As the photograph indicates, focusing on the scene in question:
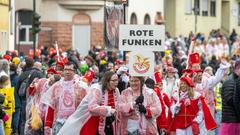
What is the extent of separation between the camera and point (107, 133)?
1820 centimetres

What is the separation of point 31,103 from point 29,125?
0.84 m

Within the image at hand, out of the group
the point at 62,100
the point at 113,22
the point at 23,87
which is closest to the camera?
the point at 62,100

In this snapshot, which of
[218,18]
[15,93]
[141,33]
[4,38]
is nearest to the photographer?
[141,33]

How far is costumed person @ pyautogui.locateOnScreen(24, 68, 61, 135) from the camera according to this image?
20.3m

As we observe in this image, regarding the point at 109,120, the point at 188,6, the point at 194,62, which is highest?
the point at 188,6

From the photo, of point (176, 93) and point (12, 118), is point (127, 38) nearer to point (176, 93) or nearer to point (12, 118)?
point (176, 93)

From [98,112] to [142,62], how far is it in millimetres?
1964

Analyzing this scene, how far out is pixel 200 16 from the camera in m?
70.6

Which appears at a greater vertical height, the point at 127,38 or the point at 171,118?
the point at 127,38

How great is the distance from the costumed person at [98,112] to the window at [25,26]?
35.2 metres

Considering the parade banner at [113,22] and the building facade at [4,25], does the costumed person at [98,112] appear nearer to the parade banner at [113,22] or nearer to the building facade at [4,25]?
the parade banner at [113,22]

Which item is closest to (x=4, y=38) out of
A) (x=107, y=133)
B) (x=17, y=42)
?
(x=17, y=42)

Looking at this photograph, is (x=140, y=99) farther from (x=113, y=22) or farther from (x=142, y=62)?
(x=113, y=22)

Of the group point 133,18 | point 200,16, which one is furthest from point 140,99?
point 200,16
